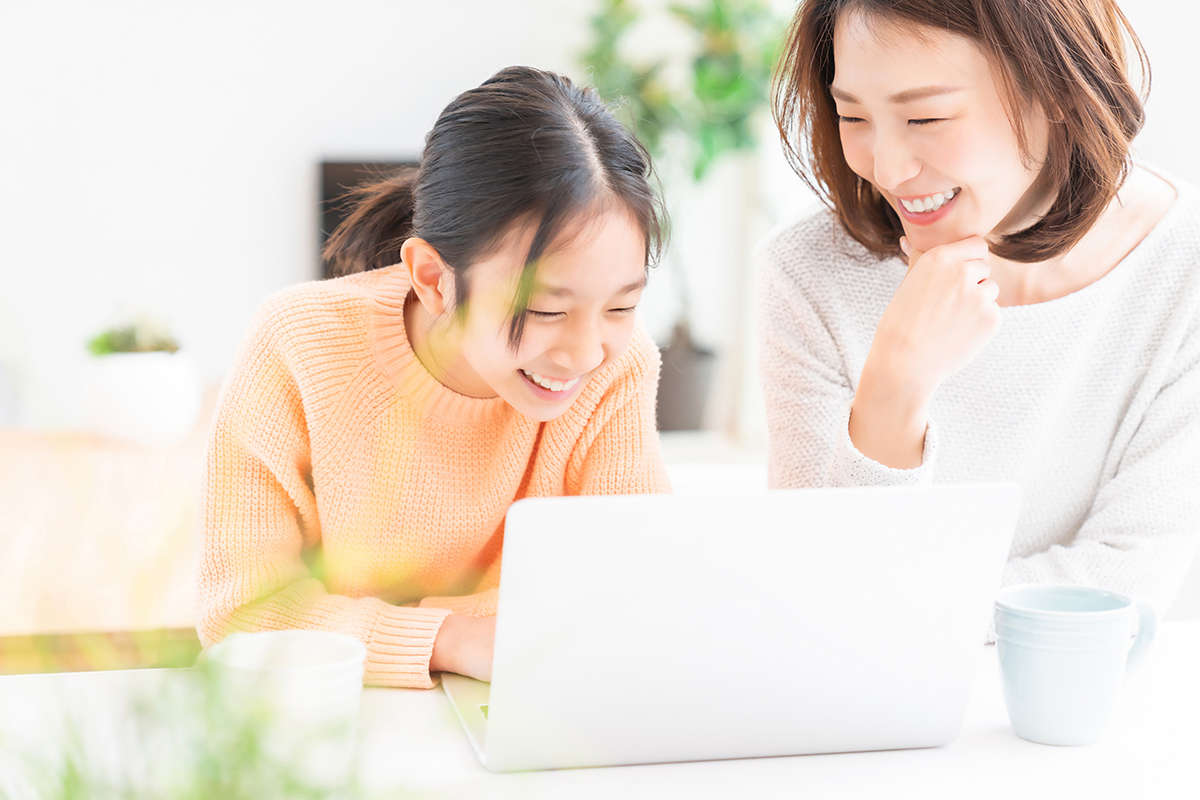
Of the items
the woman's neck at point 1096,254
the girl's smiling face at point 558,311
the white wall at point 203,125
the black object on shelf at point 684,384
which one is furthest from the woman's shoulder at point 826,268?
the white wall at point 203,125

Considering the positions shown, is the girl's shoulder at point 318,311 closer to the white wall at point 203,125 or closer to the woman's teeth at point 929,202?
the woman's teeth at point 929,202

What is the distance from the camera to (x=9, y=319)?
252 mm

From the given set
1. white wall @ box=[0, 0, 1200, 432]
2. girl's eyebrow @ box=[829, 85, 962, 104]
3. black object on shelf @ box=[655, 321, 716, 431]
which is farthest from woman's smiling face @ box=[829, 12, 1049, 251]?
white wall @ box=[0, 0, 1200, 432]

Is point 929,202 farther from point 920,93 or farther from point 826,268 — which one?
point 826,268

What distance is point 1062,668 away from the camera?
2.46 ft

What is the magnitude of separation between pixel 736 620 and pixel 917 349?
1.59 ft

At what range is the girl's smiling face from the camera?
934 millimetres

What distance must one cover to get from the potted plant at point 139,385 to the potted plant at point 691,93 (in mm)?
1283

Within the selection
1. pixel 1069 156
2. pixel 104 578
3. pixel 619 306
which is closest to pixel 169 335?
pixel 619 306

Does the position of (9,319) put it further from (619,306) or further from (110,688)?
(619,306)

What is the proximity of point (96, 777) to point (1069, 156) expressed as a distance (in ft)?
3.54

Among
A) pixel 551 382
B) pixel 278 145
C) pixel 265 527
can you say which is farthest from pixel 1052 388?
pixel 278 145

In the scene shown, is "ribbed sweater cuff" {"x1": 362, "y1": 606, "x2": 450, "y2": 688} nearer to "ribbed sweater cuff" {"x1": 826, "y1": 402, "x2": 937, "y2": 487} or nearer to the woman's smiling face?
"ribbed sweater cuff" {"x1": 826, "y1": 402, "x2": 937, "y2": 487}

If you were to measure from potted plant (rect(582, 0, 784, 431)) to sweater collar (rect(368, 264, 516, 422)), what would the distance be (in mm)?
1848
